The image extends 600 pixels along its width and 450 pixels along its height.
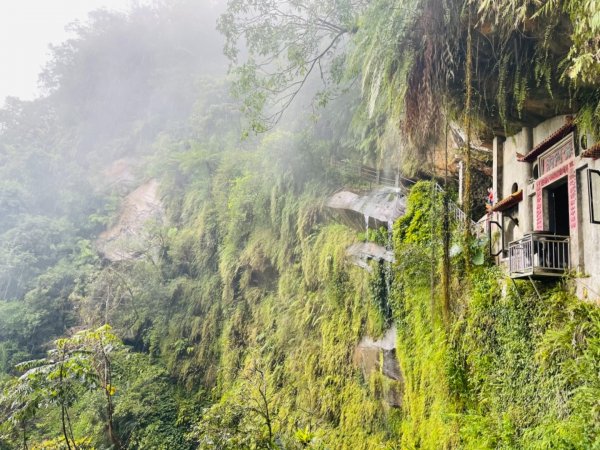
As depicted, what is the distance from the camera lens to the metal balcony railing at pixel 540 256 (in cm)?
399

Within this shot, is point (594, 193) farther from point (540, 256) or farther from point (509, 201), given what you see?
point (509, 201)

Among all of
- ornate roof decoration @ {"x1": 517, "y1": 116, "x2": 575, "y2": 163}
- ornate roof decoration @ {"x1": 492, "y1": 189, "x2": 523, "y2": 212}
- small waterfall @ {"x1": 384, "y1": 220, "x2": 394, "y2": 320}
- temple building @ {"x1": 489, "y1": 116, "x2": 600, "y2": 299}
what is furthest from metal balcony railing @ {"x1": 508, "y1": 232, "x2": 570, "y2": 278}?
small waterfall @ {"x1": 384, "y1": 220, "x2": 394, "y2": 320}

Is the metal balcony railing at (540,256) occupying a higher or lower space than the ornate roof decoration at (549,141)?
lower

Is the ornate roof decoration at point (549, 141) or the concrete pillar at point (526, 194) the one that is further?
the concrete pillar at point (526, 194)

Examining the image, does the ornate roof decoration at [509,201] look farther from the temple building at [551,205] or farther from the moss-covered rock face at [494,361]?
the moss-covered rock face at [494,361]

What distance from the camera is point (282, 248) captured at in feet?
33.7

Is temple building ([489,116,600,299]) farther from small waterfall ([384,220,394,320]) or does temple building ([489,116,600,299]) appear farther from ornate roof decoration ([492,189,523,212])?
small waterfall ([384,220,394,320])

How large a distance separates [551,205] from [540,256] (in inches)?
37.1

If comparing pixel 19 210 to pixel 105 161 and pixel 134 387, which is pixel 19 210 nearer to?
pixel 105 161

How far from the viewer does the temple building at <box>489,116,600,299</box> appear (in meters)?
3.78

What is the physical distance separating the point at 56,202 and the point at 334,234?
1485 cm

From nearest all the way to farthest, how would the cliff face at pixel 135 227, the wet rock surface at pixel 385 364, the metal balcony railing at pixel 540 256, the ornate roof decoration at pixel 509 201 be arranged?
1. the metal balcony railing at pixel 540 256
2. the ornate roof decoration at pixel 509 201
3. the wet rock surface at pixel 385 364
4. the cliff face at pixel 135 227

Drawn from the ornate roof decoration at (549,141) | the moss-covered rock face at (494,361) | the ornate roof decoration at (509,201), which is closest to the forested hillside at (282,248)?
the moss-covered rock face at (494,361)

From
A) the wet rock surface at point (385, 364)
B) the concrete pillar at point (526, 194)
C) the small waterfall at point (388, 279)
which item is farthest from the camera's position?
the small waterfall at point (388, 279)
